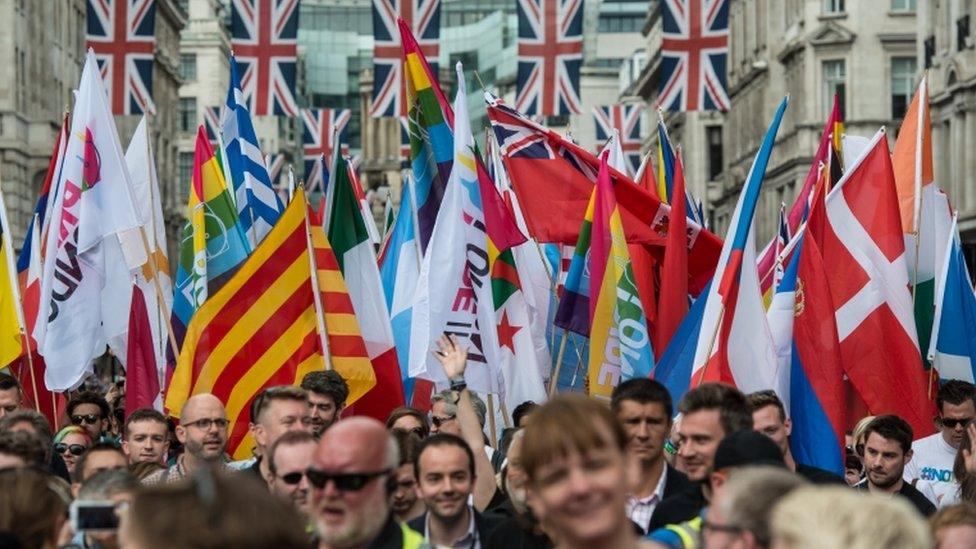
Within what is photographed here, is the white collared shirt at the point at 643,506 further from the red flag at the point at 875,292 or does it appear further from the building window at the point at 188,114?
the building window at the point at 188,114

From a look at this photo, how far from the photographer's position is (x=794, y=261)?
521 inches

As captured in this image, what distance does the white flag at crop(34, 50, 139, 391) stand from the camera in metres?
15.6

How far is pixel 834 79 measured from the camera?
59.4 meters

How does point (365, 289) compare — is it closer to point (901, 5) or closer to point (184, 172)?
point (901, 5)

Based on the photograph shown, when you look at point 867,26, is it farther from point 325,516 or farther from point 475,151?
point 325,516

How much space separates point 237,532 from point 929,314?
41.9 feet

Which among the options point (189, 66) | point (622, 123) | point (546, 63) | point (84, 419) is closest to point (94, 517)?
point (84, 419)

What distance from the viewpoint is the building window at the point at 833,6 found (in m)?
59.2

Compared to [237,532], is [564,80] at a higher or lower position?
higher

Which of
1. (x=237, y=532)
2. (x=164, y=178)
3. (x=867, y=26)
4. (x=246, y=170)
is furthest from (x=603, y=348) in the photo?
(x=164, y=178)

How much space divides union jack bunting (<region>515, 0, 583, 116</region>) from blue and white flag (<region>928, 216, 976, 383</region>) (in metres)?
18.3

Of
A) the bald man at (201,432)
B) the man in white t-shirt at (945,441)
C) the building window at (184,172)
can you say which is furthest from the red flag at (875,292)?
the building window at (184,172)

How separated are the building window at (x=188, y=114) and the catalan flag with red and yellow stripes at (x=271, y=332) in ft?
312

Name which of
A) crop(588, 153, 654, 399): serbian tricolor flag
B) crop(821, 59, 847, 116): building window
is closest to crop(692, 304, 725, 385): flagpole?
crop(588, 153, 654, 399): serbian tricolor flag
